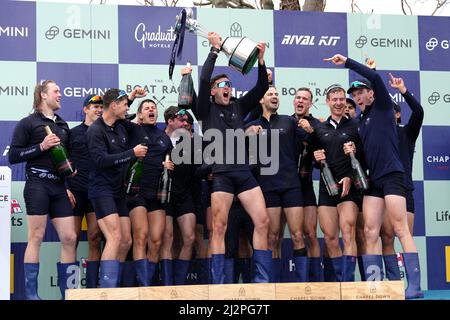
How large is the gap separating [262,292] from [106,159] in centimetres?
175

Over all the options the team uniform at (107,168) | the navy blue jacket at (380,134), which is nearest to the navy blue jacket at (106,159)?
the team uniform at (107,168)

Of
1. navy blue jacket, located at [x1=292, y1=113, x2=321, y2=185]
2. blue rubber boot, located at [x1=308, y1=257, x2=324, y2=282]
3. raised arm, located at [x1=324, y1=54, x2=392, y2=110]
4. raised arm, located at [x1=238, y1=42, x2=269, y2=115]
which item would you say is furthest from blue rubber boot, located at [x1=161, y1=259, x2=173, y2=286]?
raised arm, located at [x1=324, y1=54, x2=392, y2=110]

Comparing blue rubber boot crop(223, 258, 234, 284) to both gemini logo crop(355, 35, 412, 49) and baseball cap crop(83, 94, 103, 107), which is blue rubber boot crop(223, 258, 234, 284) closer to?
baseball cap crop(83, 94, 103, 107)

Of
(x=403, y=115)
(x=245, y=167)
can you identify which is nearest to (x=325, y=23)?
(x=403, y=115)

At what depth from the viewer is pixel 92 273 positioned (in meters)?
7.30

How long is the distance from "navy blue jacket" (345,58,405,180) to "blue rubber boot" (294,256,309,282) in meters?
1.11

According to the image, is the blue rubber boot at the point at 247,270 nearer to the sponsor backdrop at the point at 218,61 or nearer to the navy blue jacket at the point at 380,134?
the sponsor backdrop at the point at 218,61

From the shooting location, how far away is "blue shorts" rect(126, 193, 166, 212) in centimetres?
713

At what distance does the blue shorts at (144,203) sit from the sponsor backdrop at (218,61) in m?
0.88

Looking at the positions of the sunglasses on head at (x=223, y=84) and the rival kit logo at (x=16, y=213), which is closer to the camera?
the sunglasses on head at (x=223, y=84)

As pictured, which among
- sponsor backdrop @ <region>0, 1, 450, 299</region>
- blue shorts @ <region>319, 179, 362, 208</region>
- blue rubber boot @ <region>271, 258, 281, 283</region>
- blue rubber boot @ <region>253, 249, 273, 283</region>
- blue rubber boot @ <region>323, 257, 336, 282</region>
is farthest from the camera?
sponsor backdrop @ <region>0, 1, 450, 299</region>

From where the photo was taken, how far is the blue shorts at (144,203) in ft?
23.4

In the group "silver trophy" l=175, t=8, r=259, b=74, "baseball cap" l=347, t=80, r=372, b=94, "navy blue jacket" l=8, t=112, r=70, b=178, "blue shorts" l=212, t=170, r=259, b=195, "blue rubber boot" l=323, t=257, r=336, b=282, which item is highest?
"silver trophy" l=175, t=8, r=259, b=74
